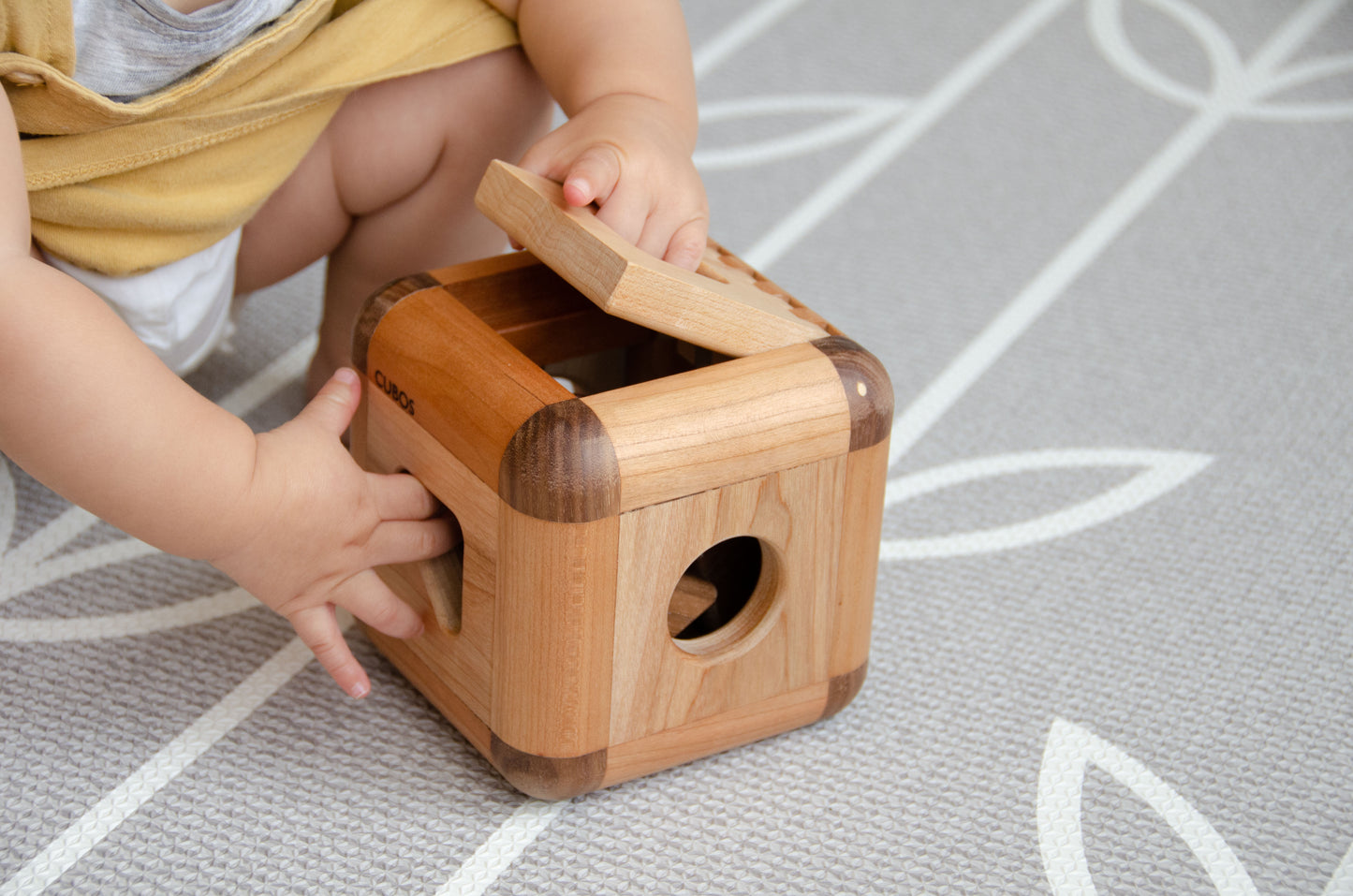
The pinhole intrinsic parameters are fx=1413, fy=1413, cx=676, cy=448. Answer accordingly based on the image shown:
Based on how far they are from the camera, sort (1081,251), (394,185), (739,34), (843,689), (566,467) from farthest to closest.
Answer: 1. (739,34)
2. (1081,251)
3. (394,185)
4. (843,689)
5. (566,467)

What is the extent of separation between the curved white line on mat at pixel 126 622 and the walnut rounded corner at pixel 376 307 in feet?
0.47

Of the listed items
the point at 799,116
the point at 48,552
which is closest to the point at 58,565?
the point at 48,552

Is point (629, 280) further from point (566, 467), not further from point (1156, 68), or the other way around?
point (1156, 68)

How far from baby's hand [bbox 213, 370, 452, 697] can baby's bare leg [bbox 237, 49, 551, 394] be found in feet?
0.56

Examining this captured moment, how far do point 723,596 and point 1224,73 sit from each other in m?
0.74

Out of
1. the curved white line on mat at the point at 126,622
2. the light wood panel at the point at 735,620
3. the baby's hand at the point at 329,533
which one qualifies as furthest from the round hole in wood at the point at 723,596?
the curved white line on mat at the point at 126,622

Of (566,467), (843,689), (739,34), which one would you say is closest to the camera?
(566,467)

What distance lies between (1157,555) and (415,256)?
41 cm

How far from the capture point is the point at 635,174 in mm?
577

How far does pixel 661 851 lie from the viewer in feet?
1.78

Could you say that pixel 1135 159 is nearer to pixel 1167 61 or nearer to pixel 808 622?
pixel 1167 61

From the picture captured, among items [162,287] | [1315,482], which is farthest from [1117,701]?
[162,287]

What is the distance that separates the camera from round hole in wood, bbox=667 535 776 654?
1.86 feet

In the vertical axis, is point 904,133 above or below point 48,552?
above
